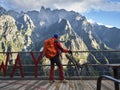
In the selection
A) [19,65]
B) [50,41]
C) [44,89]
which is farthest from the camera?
[19,65]

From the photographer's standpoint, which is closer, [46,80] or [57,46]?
[57,46]

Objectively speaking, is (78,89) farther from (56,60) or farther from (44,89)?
(56,60)

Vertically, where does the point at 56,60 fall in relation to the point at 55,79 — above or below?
above

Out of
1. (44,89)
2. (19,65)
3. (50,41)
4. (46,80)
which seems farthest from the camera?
(19,65)

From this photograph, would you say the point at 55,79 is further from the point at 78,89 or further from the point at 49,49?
the point at 78,89

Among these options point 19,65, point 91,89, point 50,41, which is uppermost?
point 50,41

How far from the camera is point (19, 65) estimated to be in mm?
17250

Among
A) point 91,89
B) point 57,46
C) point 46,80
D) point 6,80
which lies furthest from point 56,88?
point 6,80

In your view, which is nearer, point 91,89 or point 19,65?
point 91,89

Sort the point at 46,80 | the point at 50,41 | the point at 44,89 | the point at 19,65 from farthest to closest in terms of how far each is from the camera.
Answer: the point at 19,65 → the point at 46,80 → the point at 50,41 → the point at 44,89

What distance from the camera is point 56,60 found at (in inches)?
569

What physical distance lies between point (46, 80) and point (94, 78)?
2790 millimetres

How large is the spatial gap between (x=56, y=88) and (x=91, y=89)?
1.53 metres

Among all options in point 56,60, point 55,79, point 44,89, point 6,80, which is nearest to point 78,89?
point 44,89
